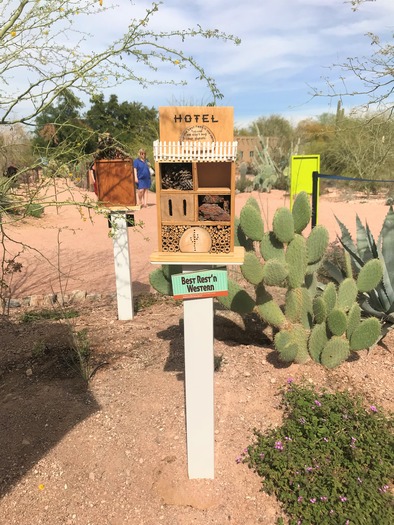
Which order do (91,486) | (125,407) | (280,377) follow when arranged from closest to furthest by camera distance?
(91,486) → (125,407) → (280,377)

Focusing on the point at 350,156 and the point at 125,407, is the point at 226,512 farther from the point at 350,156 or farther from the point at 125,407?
the point at 350,156

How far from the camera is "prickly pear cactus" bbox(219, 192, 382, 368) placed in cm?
266

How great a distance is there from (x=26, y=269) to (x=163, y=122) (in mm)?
4912

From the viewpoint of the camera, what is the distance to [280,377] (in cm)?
280

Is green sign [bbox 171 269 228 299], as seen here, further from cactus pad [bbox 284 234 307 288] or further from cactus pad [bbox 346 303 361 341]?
cactus pad [bbox 346 303 361 341]

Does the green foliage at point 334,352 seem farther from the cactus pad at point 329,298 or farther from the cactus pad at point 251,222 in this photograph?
the cactus pad at point 251,222

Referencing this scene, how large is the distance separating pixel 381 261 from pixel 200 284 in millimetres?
1898

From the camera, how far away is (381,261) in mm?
3131

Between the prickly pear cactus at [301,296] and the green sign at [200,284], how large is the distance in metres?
0.81

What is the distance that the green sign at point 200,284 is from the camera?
1847 mm

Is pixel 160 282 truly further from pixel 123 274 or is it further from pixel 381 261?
pixel 381 261

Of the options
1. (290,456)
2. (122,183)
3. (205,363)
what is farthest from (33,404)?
(122,183)

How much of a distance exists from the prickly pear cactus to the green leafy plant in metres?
0.35

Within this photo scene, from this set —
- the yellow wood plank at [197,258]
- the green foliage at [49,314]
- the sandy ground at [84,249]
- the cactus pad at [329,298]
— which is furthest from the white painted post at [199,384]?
the green foliage at [49,314]
